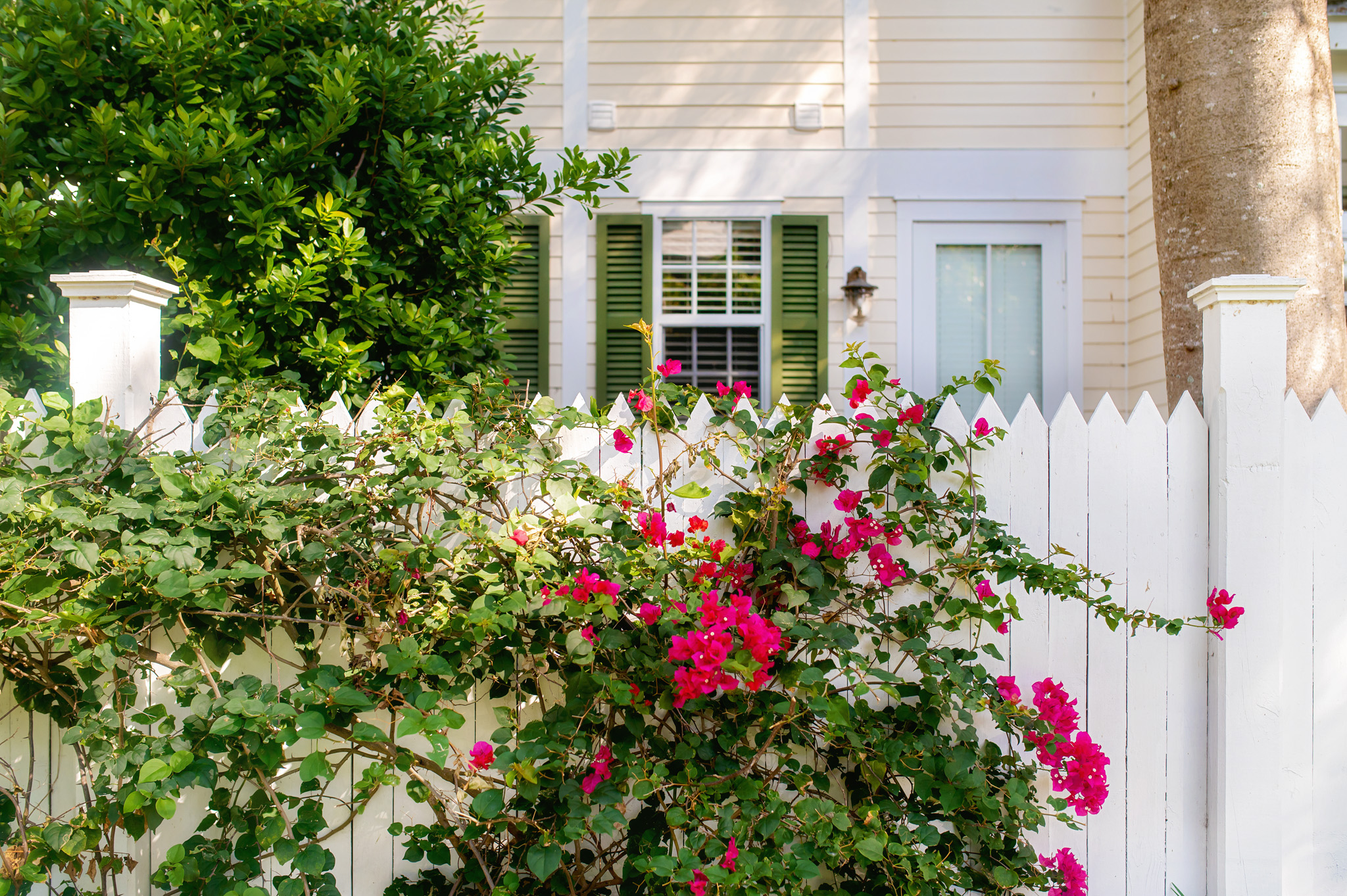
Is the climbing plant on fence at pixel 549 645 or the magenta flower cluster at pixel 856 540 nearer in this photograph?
the climbing plant on fence at pixel 549 645

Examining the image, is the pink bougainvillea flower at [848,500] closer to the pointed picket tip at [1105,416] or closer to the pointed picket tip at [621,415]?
the pointed picket tip at [621,415]

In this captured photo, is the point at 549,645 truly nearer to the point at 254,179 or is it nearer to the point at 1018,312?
the point at 254,179

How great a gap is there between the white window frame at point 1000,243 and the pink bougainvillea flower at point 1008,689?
2.86 meters

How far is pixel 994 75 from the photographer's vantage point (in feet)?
14.9

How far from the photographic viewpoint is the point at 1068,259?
454 centimetres

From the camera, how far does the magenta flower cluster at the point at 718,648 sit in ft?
5.12

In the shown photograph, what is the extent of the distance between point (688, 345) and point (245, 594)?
10.4 ft

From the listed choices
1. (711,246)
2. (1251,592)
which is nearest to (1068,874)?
(1251,592)

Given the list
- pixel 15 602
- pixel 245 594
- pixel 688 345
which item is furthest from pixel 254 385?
pixel 688 345

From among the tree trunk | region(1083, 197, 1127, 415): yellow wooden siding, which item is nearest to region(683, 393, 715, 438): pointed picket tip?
the tree trunk

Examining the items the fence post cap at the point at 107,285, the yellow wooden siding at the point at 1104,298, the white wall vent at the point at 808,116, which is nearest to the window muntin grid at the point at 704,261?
the white wall vent at the point at 808,116

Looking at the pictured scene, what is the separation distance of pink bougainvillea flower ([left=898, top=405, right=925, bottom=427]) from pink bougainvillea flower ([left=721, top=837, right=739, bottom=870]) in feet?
3.26

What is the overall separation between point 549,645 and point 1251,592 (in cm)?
174

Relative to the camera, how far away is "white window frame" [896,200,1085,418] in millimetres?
4539
